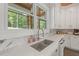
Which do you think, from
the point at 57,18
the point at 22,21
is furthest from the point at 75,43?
the point at 22,21

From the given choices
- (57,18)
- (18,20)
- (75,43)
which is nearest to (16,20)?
(18,20)

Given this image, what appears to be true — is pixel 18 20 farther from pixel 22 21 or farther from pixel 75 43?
pixel 75 43

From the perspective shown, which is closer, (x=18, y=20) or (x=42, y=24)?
(x=18, y=20)

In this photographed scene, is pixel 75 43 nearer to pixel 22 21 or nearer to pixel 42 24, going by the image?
pixel 42 24

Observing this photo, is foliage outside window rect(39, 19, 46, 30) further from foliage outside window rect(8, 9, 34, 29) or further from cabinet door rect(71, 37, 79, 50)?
cabinet door rect(71, 37, 79, 50)

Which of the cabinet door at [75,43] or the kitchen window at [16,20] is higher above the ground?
the kitchen window at [16,20]

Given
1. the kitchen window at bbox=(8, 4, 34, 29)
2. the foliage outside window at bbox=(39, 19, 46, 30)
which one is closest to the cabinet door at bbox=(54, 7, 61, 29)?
the foliage outside window at bbox=(39, 19, 46, 30)

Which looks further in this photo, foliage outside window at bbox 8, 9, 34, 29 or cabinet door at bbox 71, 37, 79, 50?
cabinet door at bbox 71, 37, 79, 50

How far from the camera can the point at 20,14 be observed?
107 cm

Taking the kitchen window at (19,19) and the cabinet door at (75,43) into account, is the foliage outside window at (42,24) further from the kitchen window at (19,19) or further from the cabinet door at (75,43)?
the cabinet door at (75,43)

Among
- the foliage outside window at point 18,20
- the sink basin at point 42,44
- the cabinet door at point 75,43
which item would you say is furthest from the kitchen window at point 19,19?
the cabinet door at point 75,43

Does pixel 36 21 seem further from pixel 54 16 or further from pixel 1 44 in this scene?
pixel 1 44

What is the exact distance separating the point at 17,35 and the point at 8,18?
16cm

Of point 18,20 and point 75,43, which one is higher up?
point 18,20
